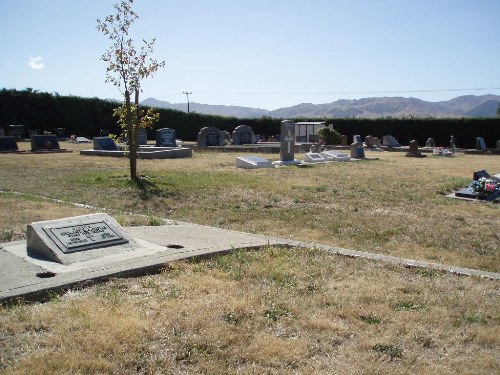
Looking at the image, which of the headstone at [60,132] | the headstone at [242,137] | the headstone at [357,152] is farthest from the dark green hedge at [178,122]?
the headstone at [357,152]

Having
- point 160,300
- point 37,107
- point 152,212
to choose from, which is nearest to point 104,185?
point 152,212

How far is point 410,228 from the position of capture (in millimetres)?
7645

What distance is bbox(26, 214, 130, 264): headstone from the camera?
494 cm

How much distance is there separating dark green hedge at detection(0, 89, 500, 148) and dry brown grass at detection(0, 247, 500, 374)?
33.7 meters

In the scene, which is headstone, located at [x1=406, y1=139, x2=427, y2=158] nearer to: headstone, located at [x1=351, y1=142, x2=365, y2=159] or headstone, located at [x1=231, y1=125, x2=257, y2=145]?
headstone, located at [x1=351, y1=142, x2=365, y2=159]

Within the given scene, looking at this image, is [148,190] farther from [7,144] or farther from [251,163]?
[7,144]

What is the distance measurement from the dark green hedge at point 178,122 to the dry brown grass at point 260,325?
33665mm

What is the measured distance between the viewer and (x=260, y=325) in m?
3.58

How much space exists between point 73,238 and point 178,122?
128 ft

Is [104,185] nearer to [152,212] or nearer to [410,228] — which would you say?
[152,212]

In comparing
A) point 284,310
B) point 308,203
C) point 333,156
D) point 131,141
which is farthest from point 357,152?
point 284,310

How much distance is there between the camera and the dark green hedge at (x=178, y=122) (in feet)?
117

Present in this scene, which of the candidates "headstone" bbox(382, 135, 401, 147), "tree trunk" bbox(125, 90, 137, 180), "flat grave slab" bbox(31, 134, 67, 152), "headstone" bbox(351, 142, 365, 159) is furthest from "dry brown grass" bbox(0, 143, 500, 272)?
"headstone" bbox(382, 135, 401, 147)

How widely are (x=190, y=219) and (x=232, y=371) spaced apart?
5.12 m
